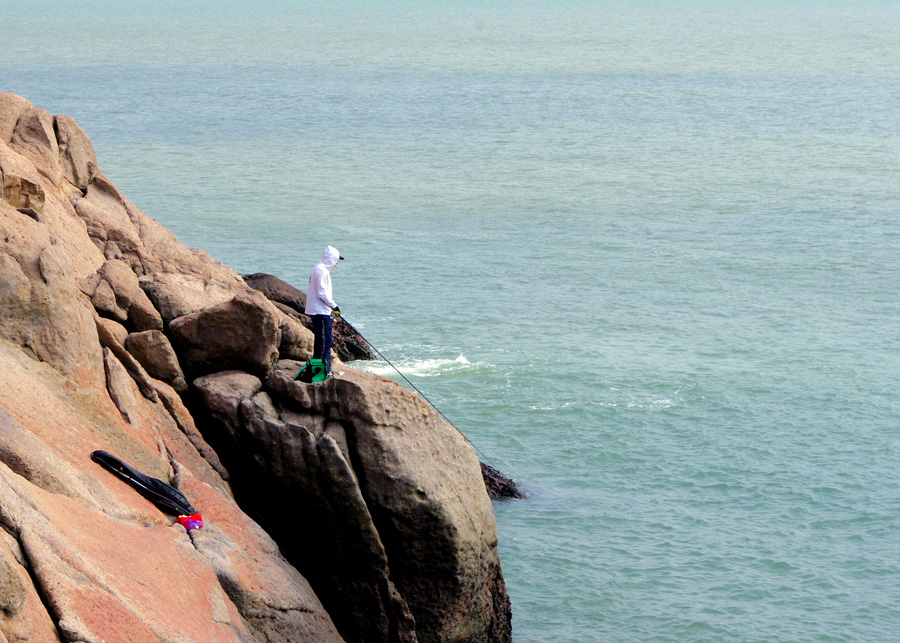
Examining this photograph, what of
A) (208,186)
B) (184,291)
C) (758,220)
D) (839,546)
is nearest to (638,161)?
(758,220)

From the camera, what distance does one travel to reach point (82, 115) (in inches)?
3509

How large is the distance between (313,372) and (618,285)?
1099 inches

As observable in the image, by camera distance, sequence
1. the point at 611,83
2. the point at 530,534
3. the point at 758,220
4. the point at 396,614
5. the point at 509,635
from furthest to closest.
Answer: the point at 611,83
the point at 758,220
the point at 530,534
the point at 509,635
the point at 396,614

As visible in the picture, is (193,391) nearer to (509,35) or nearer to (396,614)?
(396,614)

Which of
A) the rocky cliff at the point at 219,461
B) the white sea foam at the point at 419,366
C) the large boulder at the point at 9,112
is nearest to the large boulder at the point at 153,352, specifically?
the rocky cliff at the point at 219,461

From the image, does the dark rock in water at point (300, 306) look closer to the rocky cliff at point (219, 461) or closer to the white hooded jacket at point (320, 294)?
the rocky cliff at point (219, 461)

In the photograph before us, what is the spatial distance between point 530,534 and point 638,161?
50.9m

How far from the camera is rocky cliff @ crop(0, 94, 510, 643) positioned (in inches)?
606

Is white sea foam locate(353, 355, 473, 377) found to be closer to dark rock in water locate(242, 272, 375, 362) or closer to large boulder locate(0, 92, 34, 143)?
dark rock in water locate(242, 272, 375, 362)

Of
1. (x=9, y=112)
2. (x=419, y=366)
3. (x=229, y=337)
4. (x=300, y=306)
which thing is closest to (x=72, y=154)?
(x=9, y=112)

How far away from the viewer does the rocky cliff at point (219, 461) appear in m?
15.4

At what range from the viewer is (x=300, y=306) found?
34.2m

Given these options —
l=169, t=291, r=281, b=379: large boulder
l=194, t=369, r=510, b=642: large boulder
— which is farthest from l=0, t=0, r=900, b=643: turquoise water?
l=169, t=291, r=281, b=379: large boulder

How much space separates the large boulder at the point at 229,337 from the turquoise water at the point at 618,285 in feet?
23.9
